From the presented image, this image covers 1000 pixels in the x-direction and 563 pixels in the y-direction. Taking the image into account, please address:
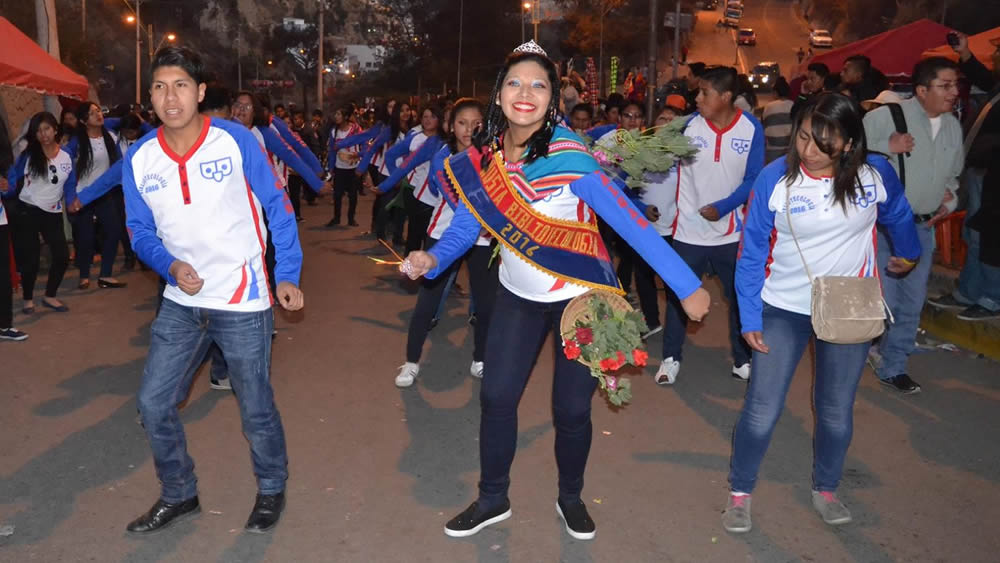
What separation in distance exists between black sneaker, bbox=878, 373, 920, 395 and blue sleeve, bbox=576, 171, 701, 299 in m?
3.69

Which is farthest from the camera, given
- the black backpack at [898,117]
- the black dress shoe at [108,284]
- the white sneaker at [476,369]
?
the black dress shoe at [108,284]

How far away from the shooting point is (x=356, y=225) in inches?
651

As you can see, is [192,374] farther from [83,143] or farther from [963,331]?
[963,331]

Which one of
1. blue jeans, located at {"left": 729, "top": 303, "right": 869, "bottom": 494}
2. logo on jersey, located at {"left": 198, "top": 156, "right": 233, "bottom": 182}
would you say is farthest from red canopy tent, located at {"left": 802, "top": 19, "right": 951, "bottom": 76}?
logo on jersey, located at {"left": 198, "top": 156, "right": 233, "bottom": 182}

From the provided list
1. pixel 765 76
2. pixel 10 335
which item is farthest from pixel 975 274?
pixel 765 76

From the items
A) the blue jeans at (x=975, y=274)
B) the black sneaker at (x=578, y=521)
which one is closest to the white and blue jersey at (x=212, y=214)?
the black sneaker at (x=578, y=521)

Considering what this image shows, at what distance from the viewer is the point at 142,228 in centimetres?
399

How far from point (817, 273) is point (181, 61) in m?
2.93

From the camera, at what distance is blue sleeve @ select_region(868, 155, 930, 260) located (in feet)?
14.1

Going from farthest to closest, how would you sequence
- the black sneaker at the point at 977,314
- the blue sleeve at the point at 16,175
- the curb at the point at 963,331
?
the blue sleeve at the point at 16,175 → the black sneaker at the point at 977,314 → the curb at the point at 963,331

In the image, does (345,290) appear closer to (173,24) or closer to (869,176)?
(869,176)

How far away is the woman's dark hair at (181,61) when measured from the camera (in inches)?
153

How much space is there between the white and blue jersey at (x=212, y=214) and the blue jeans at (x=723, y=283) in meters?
3.40

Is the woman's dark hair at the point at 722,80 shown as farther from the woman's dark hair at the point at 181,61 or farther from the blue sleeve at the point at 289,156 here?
the woman's dark hair at the point at 181,61
